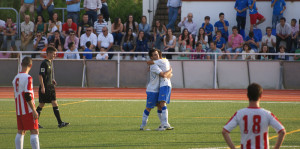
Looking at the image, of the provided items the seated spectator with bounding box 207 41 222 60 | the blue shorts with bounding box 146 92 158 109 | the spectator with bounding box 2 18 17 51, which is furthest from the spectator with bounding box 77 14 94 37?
the blue shorts with bounding box 146 92 158 109

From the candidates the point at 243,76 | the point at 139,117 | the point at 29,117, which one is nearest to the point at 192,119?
the point at 139,117

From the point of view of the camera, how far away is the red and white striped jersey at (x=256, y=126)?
18.9ft

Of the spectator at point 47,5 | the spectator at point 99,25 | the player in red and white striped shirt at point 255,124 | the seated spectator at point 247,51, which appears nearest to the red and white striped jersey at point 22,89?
the player in red and white striped shirt at point 255,124

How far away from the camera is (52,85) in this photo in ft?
41.3

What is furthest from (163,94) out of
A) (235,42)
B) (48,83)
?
(235,42)

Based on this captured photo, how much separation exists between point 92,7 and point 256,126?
21119 millimetres

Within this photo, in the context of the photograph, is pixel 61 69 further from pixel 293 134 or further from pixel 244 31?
pixel 293 134

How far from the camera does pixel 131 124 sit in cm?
1295

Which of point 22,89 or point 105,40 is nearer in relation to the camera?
point 22,89

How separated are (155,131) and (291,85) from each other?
42.2 ft

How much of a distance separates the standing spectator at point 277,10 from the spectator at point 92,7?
8.22m

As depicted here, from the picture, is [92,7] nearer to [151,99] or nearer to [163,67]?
[163,67]

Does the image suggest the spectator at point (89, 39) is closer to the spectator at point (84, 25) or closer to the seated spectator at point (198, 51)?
the spectator at point (84, 25)

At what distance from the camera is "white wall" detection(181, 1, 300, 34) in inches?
1054
